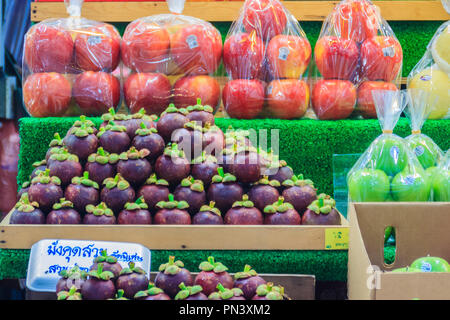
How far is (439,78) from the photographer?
2416 mm

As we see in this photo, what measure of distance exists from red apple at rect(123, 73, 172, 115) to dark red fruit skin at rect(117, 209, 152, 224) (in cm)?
72

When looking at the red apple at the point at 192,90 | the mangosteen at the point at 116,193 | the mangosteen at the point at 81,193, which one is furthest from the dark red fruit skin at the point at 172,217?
the red apple at the point at 192,90

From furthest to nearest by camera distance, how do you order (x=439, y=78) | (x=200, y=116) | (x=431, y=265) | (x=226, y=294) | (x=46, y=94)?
(x=439, y=78) → (x=46, y=94) → (x=200, y=116) → (x=431, y=265) → (x=226, y=294)

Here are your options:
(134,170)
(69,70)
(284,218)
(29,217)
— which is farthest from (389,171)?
(69,70)

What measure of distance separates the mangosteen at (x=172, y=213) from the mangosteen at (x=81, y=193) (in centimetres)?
21

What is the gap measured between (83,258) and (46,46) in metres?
1.09

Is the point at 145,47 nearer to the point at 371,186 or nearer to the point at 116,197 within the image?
the point at 116,197

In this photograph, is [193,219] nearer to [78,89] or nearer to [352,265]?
[352,265]

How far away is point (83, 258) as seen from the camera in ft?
5.20

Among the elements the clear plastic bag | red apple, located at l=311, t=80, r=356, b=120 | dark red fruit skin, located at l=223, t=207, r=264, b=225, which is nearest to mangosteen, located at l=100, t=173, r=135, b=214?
dark red fruit skin, located at l=223, t=207, r=264, b=225

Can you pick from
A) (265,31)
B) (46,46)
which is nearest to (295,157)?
(265,31)

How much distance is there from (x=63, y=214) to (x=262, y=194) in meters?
0.63

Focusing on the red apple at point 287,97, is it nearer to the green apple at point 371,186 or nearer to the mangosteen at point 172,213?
the green apple at point 371,186

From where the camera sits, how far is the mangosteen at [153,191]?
69.4 inches
